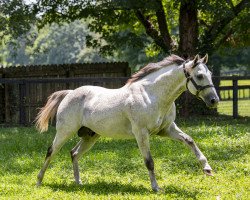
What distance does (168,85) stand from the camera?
7664 mm

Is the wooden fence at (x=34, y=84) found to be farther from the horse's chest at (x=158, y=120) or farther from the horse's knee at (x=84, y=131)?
the horse's chest at (x=158, y=120)

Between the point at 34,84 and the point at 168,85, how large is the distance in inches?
502

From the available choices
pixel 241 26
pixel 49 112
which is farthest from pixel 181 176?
pixel 241 26

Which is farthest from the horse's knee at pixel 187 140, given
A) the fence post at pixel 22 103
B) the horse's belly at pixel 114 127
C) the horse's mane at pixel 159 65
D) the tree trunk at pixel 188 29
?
the tree trunk at pixel 188 29

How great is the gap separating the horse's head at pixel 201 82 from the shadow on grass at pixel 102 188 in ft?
5.26

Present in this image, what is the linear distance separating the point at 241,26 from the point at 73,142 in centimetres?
1006

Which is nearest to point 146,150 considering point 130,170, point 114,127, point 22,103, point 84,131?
point 114,127

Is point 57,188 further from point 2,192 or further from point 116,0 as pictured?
point 116,0

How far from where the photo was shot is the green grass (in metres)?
7.43

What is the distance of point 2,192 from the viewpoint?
775 centimetres

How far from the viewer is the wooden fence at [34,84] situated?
1753 cm

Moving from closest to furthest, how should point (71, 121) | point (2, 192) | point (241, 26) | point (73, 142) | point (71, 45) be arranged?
point (2, 192) → point (71, 121) → point (73, 142) → point (241, 26) → point (71, 45)

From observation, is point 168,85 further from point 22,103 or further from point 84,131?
point 22,103

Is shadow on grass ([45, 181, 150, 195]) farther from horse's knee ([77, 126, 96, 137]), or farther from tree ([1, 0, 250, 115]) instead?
tree ([1, 0, 250, 115])
